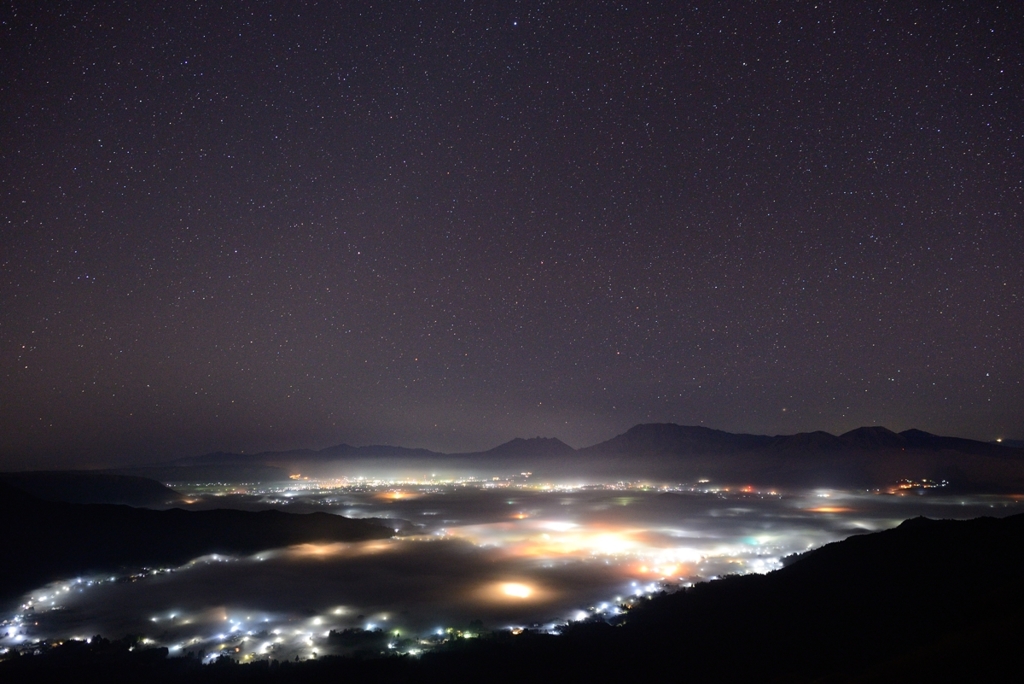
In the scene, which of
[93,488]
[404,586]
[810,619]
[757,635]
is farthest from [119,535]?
[93,488]

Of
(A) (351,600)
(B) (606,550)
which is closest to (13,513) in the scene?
(A) (351,600)

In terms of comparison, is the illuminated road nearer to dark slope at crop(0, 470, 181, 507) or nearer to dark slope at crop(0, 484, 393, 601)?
dark slope at crop(0, 484, 393, 601)

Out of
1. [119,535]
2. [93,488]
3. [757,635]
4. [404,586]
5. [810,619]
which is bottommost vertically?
[93,488]

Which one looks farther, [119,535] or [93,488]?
[93,488]

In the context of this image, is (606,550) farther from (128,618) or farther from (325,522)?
(128,618)

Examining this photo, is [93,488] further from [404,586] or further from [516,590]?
[516,590]

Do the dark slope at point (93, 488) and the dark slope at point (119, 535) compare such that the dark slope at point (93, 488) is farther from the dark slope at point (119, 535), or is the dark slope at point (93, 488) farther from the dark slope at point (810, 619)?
the dark slope at point (810, 619)
